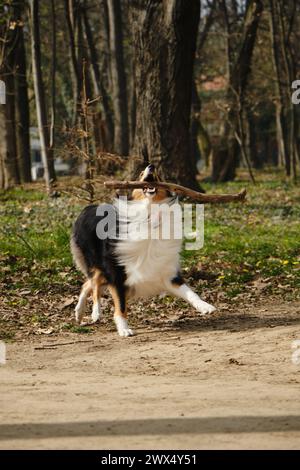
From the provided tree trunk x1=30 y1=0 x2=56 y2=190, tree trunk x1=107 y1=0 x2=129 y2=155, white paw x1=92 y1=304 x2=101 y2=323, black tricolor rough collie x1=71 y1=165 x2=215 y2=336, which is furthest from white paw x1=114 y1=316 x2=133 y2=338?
tree trunk x1=107 y1=0 x2=129 y2=155

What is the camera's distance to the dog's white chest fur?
995cm

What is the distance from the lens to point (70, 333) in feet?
33.4

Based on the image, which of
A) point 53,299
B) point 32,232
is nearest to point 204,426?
point 53,299

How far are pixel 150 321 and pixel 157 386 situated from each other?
3377 mm

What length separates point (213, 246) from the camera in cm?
1456

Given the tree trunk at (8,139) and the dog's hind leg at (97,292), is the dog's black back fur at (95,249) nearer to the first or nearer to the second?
the dog's hind leg at (97,292)

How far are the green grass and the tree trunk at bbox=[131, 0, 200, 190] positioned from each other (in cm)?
143

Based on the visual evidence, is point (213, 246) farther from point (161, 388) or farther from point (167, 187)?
point (161, 388)

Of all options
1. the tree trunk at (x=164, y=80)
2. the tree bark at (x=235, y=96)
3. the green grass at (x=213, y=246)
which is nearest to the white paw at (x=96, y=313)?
the green grass at (x=213, y=246)

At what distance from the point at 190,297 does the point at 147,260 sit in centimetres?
62

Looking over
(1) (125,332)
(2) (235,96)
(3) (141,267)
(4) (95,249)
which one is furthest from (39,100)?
(2) (235,96)

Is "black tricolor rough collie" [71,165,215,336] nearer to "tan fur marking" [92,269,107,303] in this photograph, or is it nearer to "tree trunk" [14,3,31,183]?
"tan fur marking" [92,269,107,303]

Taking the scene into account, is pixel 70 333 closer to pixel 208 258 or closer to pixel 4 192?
pixel 208 258
